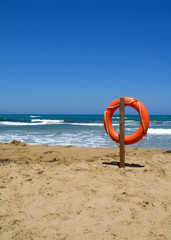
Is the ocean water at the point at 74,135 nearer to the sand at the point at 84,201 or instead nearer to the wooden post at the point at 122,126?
the wooden post at the point at 122,126

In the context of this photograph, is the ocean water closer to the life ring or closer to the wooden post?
the life ring

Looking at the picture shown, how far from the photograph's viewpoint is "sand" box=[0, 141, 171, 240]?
196 cm

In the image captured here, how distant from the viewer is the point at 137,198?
257 cm

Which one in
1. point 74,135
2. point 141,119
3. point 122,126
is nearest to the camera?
point 122,126

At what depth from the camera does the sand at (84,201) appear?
196 centimetres

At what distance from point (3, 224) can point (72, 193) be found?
37.1 inches

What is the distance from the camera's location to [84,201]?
248cm

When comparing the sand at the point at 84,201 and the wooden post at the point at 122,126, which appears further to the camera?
the wooden post at the point at 122,126

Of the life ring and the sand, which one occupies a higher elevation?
the life ring

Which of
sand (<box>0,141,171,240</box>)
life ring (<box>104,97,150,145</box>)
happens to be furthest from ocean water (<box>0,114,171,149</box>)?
sand (<box>0,141,171,240</box>)

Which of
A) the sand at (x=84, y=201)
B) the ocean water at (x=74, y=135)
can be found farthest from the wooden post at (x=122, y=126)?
the ocean water at (x=74, y=135)

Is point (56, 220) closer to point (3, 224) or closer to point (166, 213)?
point (3, 224)

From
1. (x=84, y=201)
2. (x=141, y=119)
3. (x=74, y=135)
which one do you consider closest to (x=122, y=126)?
(x=141, y=119)

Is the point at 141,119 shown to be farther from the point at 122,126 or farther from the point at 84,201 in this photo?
the point at 84,201
